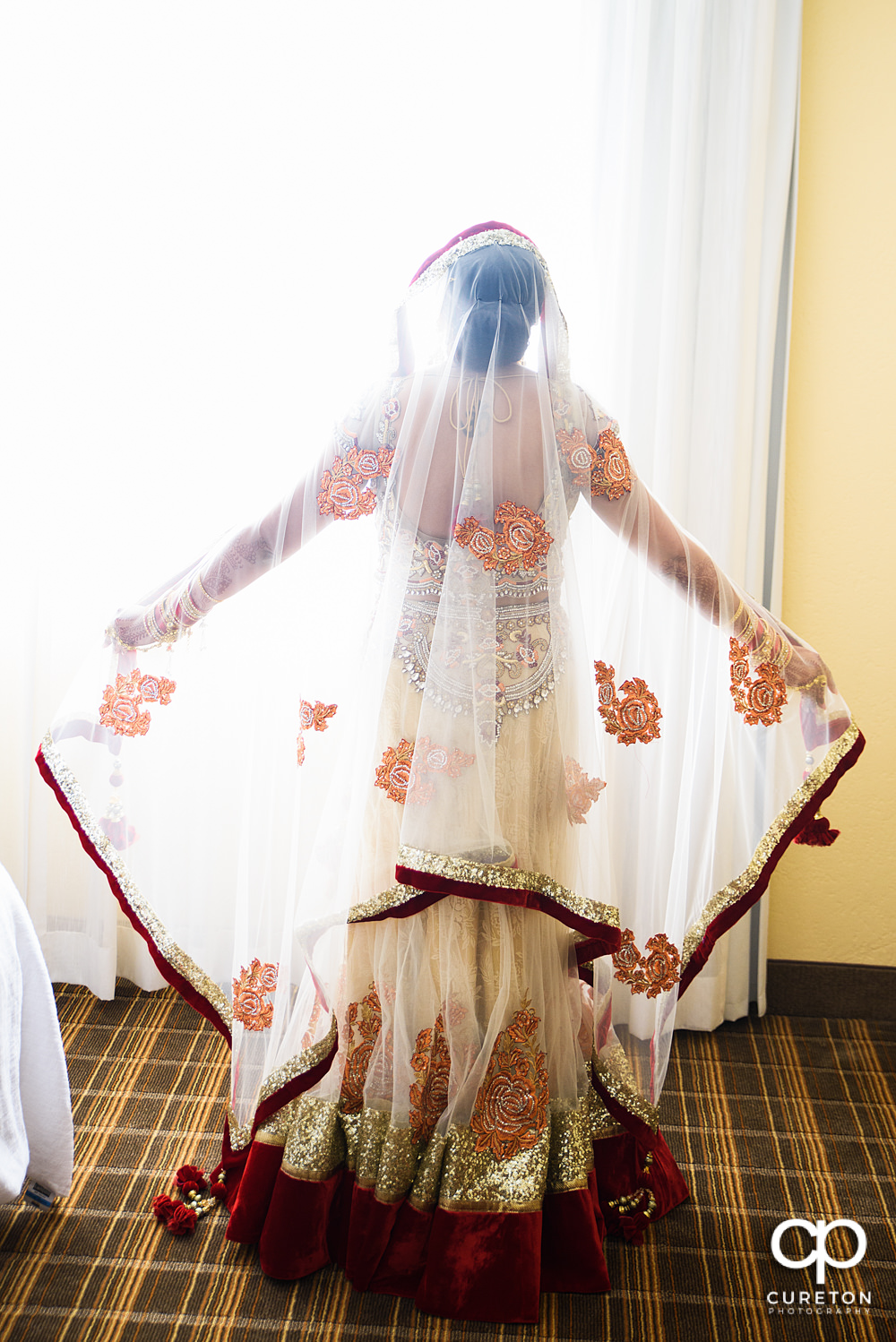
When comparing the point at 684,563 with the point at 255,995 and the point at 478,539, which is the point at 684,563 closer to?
the point at 478,539

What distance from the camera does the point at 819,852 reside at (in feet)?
8.67

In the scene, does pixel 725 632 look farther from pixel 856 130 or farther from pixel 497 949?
pixel 856 130

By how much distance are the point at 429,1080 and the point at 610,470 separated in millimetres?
1025

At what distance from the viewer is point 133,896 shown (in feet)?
5.87

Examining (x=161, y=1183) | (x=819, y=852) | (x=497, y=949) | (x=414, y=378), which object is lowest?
(x=161, y=1183)

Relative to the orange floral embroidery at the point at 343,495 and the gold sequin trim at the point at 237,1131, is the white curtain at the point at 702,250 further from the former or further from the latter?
the gold sequin trim at the point at 237,1131

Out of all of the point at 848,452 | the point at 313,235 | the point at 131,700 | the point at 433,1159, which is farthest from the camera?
the point at 848,452

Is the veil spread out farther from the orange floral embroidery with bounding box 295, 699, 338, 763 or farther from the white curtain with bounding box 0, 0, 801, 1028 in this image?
the white curtain with bounding box 0, 0, 801, 1028

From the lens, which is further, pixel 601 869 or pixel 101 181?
pixel 101 181

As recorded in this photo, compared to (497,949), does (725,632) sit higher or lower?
higher

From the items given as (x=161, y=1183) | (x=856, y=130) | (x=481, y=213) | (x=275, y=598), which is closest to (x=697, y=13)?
(x=856, y=130)

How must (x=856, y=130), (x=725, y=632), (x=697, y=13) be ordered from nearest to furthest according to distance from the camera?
(x=725, y=632) < (x=697, y=13) < (x=856, y=130)

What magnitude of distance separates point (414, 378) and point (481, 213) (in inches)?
40.0

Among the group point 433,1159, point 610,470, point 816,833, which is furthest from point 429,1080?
point 610,470
